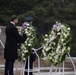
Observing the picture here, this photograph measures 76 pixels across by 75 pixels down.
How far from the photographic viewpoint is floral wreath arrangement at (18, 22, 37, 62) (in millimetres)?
7004

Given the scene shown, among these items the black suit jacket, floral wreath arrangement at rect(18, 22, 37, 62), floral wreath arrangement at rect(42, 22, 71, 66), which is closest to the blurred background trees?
floral wreath arrangement at rect(18, 22, 37, 62)

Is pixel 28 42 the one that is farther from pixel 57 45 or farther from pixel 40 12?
pixel 40 12

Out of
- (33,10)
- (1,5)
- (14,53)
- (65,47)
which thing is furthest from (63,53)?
(1,5)

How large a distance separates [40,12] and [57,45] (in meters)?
11.3

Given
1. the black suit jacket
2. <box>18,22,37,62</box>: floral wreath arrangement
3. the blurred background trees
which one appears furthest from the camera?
the blurred background trees

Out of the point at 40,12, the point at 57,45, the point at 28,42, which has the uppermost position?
the point at 40,12

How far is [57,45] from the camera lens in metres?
6.33

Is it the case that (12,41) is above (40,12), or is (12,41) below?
below

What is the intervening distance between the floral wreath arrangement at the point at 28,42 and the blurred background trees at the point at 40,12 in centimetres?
995

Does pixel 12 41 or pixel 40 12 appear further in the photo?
pixel 40 12

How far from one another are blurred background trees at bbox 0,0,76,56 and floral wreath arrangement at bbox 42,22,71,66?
34.9 feet

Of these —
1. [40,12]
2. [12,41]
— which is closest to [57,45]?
[12,41]

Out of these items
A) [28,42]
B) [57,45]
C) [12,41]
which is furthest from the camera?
[28,42]

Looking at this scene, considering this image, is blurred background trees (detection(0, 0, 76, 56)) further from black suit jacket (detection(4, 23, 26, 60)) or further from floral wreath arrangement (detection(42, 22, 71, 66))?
floral wreath arrangement (detection(42, 22, 71, 66))
